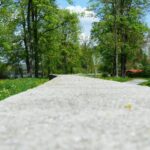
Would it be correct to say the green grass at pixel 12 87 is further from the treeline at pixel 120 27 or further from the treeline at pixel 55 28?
the treeline at pixel 120 27

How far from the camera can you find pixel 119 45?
Answer: 52250 millimetres

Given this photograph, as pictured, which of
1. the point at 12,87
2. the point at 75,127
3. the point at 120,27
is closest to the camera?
the point at 75,127

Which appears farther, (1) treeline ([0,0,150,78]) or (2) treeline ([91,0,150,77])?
(2) treeline ([91,0,150,77])

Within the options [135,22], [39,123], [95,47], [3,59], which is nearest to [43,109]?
[39,123]

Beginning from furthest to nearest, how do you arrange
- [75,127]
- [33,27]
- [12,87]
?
1. [33,27]
2. [12,87]
3. [75,127]

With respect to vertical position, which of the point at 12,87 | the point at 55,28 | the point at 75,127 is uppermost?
the point at 55,28

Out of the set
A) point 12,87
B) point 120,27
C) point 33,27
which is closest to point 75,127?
point 12,87

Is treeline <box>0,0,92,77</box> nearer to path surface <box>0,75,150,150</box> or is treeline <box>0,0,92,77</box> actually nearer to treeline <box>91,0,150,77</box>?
treeline <box>91,0,150,77</box>

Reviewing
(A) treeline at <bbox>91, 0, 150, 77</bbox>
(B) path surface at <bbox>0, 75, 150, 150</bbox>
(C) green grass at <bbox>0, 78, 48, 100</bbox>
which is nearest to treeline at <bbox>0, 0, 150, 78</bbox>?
(A) treeline at <bbox>91, 0, 150, 77</bbox>

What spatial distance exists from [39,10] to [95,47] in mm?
14054

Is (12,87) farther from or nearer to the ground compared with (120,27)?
nearer to the ground

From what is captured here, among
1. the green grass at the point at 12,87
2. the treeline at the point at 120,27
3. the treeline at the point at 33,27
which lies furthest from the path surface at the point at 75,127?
the treeline at the point at 120,27

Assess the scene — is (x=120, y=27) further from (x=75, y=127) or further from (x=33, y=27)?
(x=75, y=127)

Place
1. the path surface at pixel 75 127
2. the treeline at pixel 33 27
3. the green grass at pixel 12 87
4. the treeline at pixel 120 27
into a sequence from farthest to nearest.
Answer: the treeline at pixel 120 27, the treeline at pixel 33 27, the green grass at pixel 12 87, the path surface at pixel 75 127
